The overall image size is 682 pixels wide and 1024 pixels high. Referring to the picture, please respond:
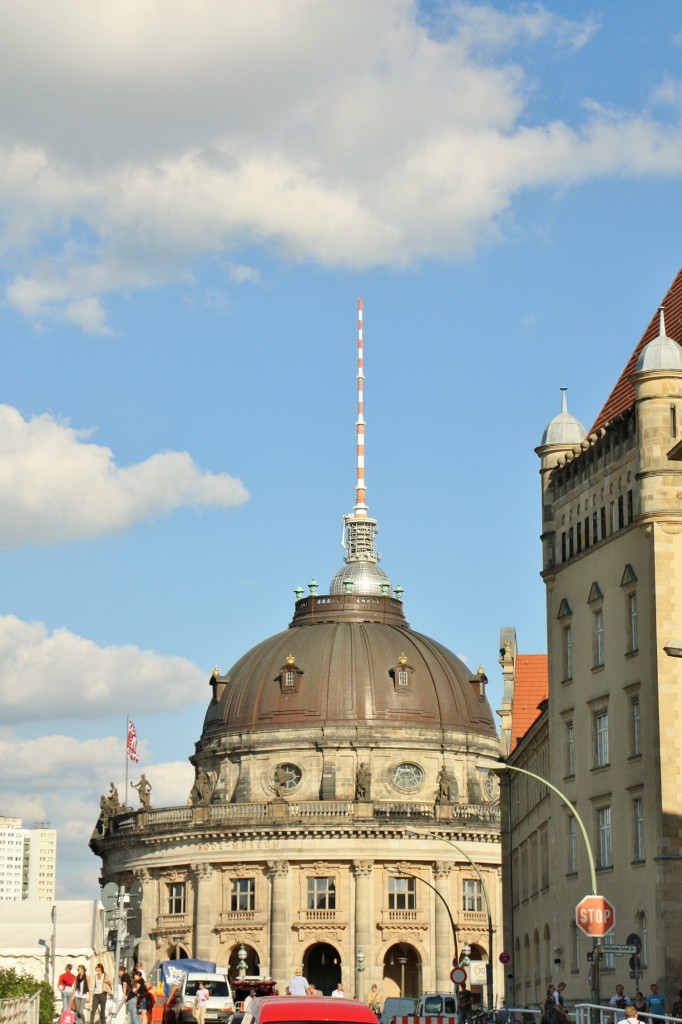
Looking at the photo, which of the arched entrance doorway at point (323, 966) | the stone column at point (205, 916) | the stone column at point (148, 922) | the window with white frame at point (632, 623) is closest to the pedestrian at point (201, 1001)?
the window with white frame at point (632, 623)

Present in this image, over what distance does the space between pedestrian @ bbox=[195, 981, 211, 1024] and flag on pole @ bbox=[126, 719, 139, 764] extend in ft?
155

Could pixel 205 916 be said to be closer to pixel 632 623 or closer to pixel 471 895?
pixel 471 895

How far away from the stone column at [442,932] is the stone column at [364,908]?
12.2ft

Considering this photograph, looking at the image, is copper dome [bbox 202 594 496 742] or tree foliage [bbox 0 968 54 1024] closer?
tree foliage [bbox 0 968 54 1024]

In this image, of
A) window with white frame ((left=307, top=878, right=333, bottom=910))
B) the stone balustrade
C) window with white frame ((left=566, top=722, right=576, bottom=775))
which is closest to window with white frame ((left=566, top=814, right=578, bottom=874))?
window with white frame ((left=566, top=722, right=576, bottom=775))

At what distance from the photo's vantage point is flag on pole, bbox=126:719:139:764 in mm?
95062

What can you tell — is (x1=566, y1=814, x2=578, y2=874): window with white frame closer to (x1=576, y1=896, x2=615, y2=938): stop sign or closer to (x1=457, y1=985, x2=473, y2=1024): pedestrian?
(x1=457, y1=985, x2=473, y2=1024): pedestrian

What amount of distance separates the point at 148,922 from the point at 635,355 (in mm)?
60047

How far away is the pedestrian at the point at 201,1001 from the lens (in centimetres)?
4404

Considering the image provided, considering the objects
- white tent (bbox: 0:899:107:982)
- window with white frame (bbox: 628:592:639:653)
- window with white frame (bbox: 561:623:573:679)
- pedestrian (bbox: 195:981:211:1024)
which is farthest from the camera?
white tent (bbox: 0:899:107:982)

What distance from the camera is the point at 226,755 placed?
11019 centimetres

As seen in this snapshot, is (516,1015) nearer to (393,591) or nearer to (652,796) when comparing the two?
(652,796)

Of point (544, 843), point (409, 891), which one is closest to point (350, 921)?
point (409, 891)

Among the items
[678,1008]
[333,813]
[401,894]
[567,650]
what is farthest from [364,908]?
[678,1008]
